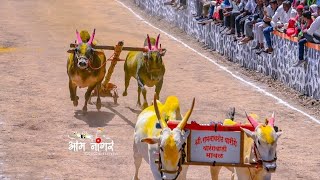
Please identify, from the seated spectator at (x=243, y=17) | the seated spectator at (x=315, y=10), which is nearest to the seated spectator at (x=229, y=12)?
the seated spectator at (x=243, y=17)

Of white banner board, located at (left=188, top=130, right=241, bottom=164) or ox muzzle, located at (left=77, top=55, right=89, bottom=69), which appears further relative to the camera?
ox muzzle, located at (left=77, top=55, right=89, bottom=69)

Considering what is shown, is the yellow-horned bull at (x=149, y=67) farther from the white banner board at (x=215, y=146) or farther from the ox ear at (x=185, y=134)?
the ox ear at (x=185, y=134)

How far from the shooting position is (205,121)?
21.4 meters

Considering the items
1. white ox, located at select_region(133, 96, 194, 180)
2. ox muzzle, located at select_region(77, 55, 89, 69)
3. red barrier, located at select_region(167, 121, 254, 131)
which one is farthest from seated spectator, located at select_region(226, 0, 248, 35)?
red barrier, located at select_region(167, 121, 254, 131)

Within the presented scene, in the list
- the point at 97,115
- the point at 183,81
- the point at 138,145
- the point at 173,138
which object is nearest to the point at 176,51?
the point at 183,81

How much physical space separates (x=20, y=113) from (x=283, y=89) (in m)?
8.02

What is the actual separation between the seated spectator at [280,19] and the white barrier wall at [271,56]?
0.72 feet

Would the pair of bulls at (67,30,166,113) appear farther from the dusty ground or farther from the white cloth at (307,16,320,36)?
the white cloth at (307,16,320,36)

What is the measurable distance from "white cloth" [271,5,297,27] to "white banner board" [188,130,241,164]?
525 inches

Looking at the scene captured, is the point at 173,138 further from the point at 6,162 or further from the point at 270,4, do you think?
the point at 270,4

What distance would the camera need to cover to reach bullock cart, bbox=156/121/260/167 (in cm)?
1295

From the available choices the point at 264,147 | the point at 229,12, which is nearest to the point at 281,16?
the point at 229,12

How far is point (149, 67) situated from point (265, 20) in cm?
695

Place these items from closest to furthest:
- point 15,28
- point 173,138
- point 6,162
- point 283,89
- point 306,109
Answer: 1. point 173,138
2. point 6,162
3. point 306,109
4. point 283,89
5. point 15,28
